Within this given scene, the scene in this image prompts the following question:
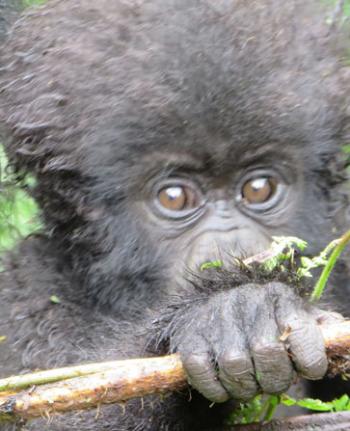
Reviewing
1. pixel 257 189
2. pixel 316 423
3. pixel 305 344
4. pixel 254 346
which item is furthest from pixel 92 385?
pixel 257 189

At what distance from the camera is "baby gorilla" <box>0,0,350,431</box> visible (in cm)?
328

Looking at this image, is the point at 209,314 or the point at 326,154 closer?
the point at 209,314

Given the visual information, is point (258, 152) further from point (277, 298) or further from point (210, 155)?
point (277, 298)

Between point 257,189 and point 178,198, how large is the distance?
35 centimetres

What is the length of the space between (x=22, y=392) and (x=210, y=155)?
1392 mm

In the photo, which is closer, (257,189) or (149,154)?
(149,154)

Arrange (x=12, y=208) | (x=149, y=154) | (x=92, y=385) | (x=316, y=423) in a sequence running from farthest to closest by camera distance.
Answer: (x=12, y=208) < (x=149, y=154) < (x=316, y=423) < (x=92, y=385)

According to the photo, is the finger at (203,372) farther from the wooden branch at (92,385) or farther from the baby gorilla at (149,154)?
the baby gorilla at (149,154)

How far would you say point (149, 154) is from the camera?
130 inches

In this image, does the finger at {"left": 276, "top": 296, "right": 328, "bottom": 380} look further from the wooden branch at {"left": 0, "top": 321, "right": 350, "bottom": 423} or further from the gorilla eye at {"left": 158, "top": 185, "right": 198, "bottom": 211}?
the gorilla eye at {"left": 158, "top": 185, "right": 198, "bottom": 211}

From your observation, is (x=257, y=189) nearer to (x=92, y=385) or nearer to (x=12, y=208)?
(x=12, y=208)

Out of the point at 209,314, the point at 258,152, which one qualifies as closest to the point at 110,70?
the point at 258,152

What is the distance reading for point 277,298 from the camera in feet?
8.29

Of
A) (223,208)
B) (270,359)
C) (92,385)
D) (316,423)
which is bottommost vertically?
(316,423)
